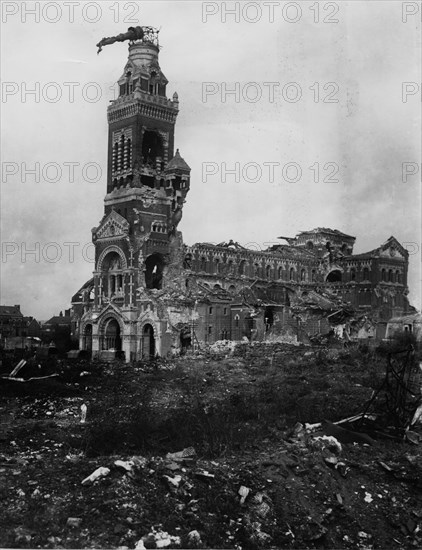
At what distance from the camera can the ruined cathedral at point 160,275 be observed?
175ft

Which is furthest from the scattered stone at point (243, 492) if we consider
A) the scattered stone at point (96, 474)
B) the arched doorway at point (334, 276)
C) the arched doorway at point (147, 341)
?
the arched doorway at point (334, 276)

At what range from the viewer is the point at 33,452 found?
60.9 ft

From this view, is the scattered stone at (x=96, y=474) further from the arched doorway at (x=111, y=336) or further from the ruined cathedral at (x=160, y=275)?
the arched doorway at (x=111, y=336)

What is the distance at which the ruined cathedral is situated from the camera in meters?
53.4

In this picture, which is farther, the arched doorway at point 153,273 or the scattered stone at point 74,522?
the arched doorway at point 153,273

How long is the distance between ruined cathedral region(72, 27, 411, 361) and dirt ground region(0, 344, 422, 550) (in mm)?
27758

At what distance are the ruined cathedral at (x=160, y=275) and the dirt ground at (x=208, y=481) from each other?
91.1 ft

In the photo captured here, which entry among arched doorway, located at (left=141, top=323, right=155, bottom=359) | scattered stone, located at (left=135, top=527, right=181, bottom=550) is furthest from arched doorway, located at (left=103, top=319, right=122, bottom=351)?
scattered stone, located at (left=135, top=527, right=181, bottom=550)

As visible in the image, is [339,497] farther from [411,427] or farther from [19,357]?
[19,357]

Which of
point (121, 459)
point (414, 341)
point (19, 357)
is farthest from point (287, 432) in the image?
point (414, 341)

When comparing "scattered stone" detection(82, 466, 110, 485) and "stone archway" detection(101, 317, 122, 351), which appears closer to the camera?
"scattered stone" detection(82, 466, 110, 485)

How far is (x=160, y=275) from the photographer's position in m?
57.5

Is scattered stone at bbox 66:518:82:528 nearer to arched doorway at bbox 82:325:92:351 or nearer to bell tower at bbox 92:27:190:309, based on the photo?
bell tower at bbox 92:27:190:309

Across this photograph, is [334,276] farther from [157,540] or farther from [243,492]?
[157,540]
